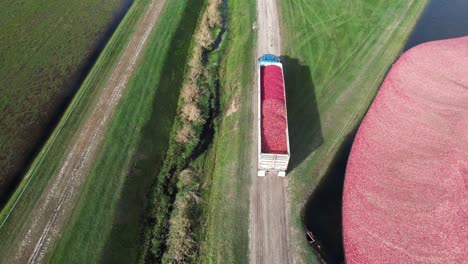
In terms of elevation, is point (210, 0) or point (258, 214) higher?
point (210, 0)

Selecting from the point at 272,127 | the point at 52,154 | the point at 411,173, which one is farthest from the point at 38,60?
the point at 411,173

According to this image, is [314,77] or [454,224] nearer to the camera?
[454,224]

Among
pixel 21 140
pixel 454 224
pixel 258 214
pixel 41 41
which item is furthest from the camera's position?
pixel 41 41

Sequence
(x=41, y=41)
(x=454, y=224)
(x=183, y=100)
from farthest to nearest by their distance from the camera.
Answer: (x=41, y=41)
(x=183, y=100)
(x=454, y=224)

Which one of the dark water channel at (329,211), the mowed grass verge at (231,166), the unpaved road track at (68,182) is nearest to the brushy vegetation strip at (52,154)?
the unpaved road track at (68,182)

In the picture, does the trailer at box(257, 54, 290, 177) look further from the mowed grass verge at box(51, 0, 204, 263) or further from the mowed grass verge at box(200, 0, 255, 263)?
the mowed grass verge at box(51, 0, 204, 263)

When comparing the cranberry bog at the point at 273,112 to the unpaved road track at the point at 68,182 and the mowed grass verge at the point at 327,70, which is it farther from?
the unpaved road track at the point at 68,182

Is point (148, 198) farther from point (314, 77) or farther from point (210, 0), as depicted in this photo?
point (210, 0)

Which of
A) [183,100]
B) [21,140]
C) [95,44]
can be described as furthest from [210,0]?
[21,140]
